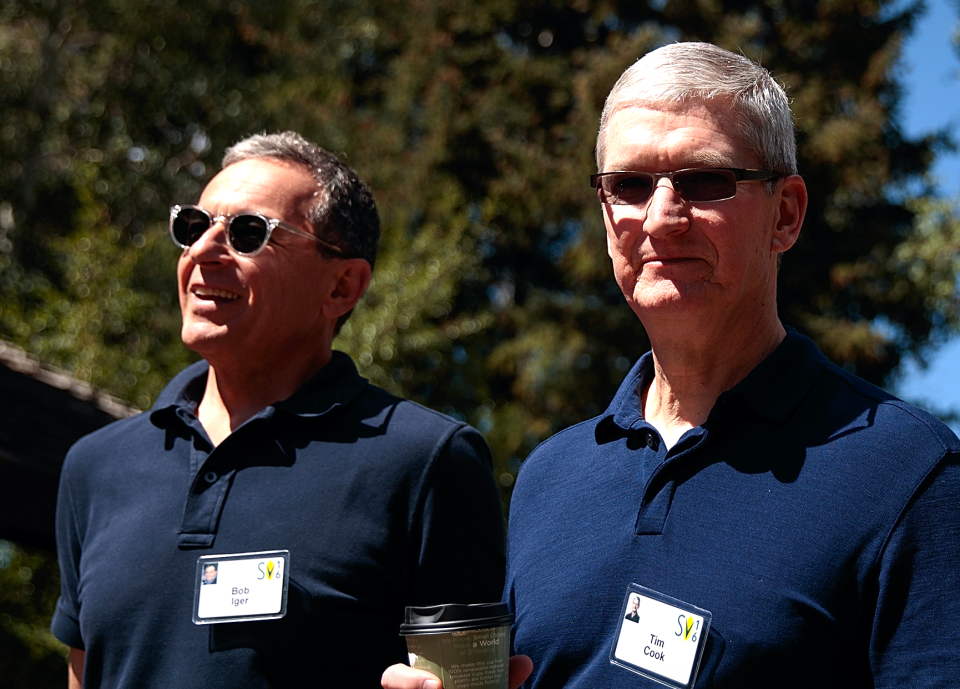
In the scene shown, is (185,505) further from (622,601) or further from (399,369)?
(399,369)

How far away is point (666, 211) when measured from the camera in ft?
6.57

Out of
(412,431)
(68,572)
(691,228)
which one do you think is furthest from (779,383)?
(68,572)

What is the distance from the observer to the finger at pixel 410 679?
177 cm

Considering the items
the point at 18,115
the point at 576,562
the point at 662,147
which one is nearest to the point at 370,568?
the point at 576,562

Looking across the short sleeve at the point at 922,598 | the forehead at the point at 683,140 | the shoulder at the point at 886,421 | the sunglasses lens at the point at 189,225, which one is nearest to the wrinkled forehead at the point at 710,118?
the forehead at the point at 683,140

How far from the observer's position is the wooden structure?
5844mm

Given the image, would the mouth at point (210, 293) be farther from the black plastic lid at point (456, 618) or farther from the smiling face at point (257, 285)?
the black plastic lid at point (456, 618)

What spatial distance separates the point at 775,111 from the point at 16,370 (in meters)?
6.92

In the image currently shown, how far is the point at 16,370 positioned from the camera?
7770 millimetres

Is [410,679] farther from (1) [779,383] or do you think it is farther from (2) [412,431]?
(2) [412,431]

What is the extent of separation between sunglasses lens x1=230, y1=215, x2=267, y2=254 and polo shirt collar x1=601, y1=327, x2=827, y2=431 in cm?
120

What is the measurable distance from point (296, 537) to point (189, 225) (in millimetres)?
995

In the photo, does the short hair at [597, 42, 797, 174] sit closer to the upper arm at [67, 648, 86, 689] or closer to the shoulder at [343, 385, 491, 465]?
the shoulder at [343, 385, 491, 465]

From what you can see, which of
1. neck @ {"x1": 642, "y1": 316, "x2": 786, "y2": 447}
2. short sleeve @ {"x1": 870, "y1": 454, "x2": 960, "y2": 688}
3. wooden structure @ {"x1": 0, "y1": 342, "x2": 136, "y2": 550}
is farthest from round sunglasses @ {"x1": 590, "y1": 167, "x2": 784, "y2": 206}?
wooden structure @ {"x1": 0, "y1": 342, "x2": 136, "y2": 550}
